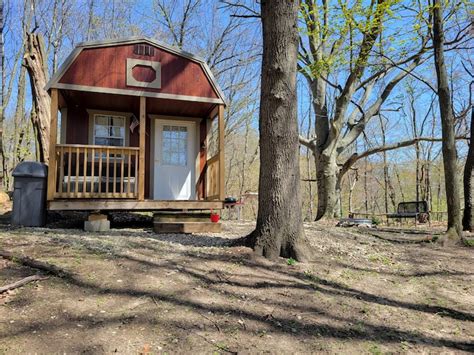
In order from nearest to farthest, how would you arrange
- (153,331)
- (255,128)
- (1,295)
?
(153,331)
(1,295)
(255,128)

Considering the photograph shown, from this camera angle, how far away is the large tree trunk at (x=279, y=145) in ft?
15.3

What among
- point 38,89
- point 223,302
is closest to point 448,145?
point 223,302

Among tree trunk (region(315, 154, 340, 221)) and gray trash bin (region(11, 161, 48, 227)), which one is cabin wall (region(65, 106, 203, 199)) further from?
tree trunk (region(315, 154, 340, 221))

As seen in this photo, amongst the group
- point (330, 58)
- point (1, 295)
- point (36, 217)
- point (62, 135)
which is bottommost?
point (1, 295)

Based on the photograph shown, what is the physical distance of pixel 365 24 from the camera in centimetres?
909

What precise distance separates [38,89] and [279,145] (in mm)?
8905

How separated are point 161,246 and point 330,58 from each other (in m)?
7.77

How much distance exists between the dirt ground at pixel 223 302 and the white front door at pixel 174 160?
3.80 metres

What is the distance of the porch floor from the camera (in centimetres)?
668

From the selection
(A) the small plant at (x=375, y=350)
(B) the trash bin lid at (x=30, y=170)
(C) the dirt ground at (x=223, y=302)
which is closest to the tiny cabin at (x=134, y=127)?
(B) the trash bin lid at (x=30, y=170)

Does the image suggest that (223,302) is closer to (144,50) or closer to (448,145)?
(448,145)

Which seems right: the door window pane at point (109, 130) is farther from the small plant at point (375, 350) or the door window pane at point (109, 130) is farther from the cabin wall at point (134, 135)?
the small plant at point (375, 350)

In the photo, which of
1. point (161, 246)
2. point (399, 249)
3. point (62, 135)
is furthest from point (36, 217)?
point (399, 249)

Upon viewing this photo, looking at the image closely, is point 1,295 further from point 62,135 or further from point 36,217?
point 62,135
